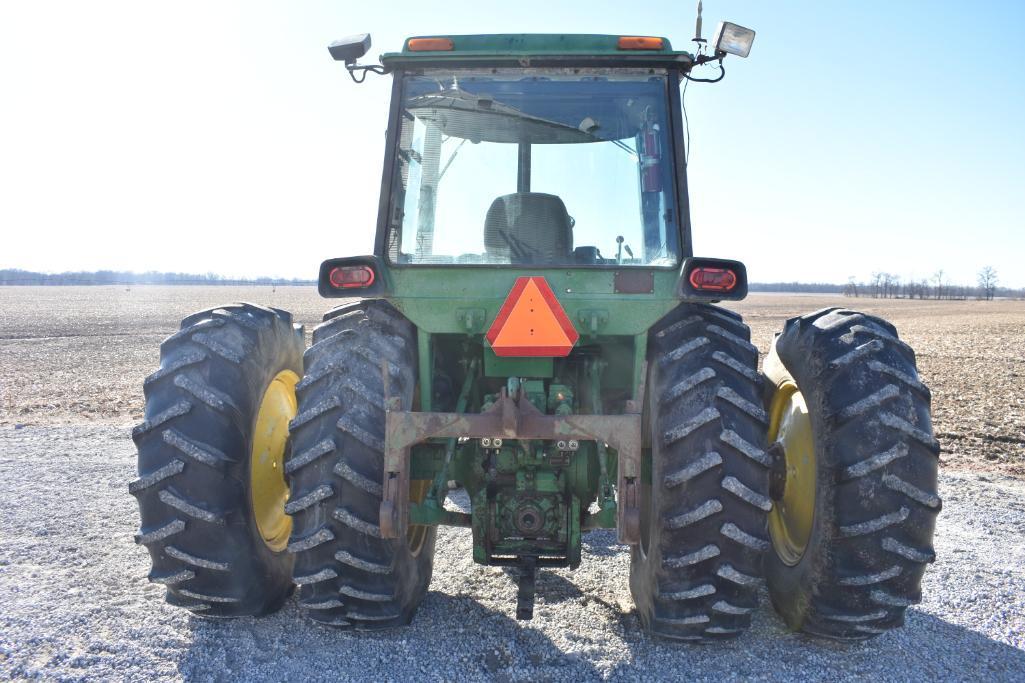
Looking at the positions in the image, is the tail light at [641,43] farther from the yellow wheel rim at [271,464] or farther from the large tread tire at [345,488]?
the yellow wheel rim at [271,464]

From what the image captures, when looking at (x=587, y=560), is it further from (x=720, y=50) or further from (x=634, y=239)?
(x=720, y=50)

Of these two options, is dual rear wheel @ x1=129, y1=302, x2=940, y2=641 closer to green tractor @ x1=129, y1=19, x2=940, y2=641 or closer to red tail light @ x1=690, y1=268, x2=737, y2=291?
green tractor @ x1=129, y1=19, x2=940, y2=641

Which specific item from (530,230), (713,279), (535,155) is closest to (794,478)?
(713,279)

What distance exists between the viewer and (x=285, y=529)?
439 cm

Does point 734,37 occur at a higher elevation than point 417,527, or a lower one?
higher

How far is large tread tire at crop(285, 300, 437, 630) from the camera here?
331 cm

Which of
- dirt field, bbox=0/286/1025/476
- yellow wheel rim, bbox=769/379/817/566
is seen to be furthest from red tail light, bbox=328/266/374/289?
dirt field, bbox=0/286/1025/476

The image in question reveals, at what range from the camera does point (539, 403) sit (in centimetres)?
Result: 365

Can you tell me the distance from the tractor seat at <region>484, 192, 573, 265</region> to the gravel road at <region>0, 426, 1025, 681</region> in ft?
6.13

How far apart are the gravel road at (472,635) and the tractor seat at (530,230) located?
187 centimetres

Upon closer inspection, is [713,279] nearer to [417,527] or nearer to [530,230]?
[530,230]

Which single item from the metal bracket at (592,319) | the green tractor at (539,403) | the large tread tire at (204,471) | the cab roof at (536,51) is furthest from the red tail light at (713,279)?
the large tread tire at (204,471)

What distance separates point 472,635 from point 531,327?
1630 mm

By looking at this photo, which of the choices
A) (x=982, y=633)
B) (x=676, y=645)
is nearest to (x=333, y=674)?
(x=676, y=645)
